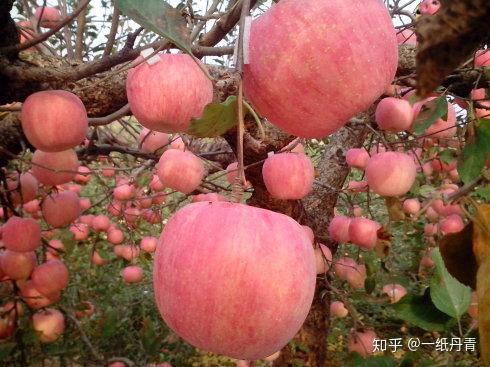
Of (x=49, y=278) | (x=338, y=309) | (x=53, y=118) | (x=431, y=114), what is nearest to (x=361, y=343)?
(x=338, y=309)

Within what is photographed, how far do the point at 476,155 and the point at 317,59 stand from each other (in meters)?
0.55

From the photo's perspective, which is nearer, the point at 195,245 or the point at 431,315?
the point at 195,245

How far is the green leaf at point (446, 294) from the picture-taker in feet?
2.60

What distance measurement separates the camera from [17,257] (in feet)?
4.41

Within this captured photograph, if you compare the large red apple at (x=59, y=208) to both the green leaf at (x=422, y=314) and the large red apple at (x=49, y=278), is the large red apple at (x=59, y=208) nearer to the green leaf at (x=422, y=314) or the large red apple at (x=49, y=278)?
the large red apple at (x=49, y=278)

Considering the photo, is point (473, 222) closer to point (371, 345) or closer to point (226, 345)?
point (226, 345)

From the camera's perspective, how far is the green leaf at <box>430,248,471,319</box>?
2.60ft

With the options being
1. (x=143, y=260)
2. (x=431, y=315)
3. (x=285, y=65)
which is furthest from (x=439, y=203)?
(x=285, y=65)

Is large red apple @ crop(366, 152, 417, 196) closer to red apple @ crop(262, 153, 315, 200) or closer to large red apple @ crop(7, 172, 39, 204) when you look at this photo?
red apple @ crop(262, 153, 315, 200)

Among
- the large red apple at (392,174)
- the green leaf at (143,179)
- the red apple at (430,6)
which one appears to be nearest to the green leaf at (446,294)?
the large red apple at (392,174)

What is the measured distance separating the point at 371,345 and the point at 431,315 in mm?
810

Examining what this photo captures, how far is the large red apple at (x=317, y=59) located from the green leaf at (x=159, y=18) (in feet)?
0.28

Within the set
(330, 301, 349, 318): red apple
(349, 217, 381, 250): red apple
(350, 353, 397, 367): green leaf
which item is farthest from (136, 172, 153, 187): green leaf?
(350, 353, 397, 367): green leaf

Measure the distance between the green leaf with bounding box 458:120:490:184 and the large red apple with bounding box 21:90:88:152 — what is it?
0.75 meters
